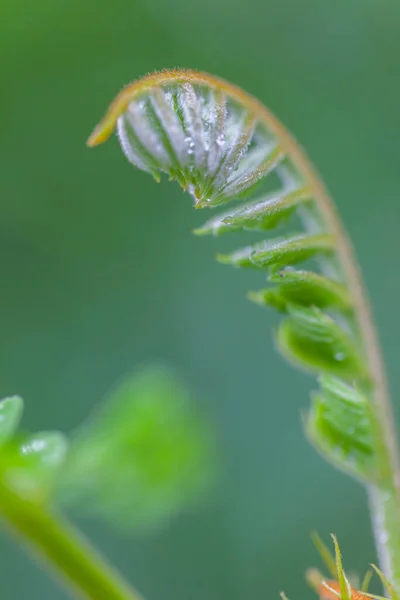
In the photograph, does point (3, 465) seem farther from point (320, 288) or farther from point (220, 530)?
point (220, 530)

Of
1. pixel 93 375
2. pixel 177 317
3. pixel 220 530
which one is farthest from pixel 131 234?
pixel 220 530

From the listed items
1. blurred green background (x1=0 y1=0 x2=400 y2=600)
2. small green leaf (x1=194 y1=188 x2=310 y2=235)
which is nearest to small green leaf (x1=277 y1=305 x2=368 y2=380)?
small green leaf (x1=194 y1=188 x2=310 y2=235)

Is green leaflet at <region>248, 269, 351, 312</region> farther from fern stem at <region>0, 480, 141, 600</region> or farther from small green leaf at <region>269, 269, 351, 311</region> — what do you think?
fern stem at <region>0, 480, 141, 600</region>

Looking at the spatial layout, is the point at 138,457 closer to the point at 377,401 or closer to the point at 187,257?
the point at 377,401

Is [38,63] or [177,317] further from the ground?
[38,63]

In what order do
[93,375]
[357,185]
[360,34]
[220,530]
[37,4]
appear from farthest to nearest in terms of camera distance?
[360,34], [37,4], [357,185], [93,375], [220,530]

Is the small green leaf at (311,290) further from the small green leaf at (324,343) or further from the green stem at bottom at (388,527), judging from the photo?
the green stem at bottom at (388,527)

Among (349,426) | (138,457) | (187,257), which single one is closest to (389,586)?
(349,426)
